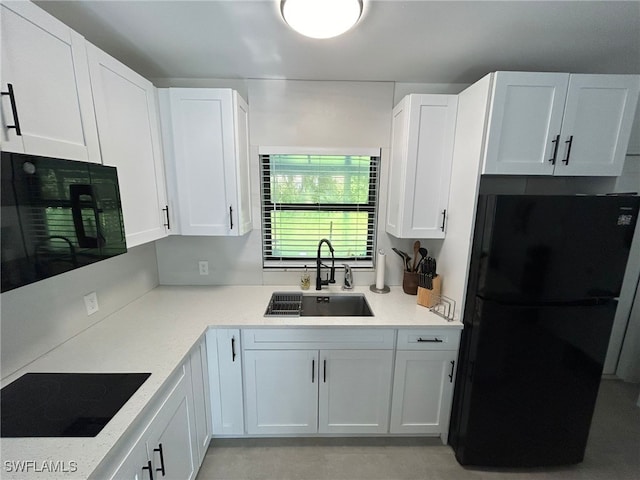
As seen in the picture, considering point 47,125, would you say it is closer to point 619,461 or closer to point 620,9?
point 620,9

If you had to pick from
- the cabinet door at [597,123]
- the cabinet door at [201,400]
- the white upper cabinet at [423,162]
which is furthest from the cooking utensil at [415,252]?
the cabinet door at [201,400]

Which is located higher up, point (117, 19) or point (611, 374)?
point (117, 19)

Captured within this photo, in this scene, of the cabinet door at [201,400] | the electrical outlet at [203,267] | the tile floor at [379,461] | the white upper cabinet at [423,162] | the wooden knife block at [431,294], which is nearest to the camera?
the cabinet door at [201,400]

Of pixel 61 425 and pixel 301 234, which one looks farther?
pixel 301 234

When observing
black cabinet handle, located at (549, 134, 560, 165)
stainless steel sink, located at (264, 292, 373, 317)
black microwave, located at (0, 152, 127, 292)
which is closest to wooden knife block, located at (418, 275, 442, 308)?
stainless steel sink, located at (264, 292, 373, 317)

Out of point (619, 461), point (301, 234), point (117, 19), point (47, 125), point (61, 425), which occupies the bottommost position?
point (619, 461)

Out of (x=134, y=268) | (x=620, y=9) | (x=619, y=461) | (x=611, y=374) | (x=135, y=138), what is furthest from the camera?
(x=611, y=374)

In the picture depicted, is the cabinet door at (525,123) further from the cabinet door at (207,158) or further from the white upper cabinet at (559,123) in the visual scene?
the cabinet door at (207,158)

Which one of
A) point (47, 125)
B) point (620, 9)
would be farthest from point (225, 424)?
point (620, 9)

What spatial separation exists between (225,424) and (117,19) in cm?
239

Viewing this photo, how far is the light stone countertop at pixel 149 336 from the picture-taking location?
0.74 m

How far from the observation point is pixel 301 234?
2.16m

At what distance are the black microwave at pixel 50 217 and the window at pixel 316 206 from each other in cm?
117

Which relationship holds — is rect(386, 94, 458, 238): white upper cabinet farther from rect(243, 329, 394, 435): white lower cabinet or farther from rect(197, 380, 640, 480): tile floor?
rect(197, 380, 640, 480): tile floor
